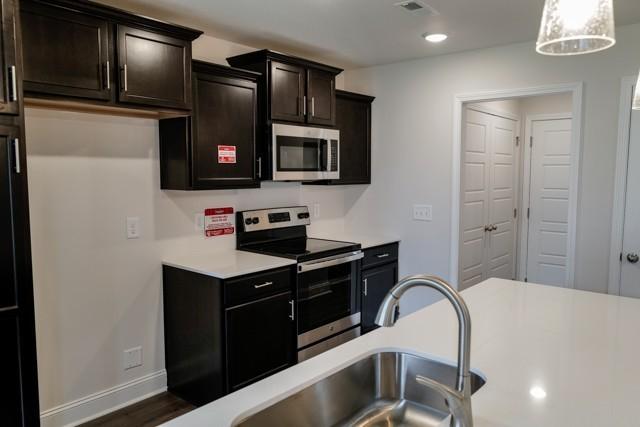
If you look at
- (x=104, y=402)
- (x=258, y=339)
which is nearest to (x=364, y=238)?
(x=258, y=339)

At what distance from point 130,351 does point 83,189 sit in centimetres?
106

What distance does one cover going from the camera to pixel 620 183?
10.3ft

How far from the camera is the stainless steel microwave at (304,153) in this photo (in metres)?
3.32

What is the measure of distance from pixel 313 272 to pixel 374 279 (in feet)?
2.79

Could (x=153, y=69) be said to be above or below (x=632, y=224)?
above

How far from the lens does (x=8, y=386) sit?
1864 mm

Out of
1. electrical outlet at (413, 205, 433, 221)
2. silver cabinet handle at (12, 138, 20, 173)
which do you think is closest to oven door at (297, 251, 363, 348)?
electrical outlet at (413, 205, 433, 221)

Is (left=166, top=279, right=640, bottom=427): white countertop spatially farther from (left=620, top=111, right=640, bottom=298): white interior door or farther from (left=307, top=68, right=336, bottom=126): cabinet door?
(left=307, top=68, right=336, bottom=126): cabinet door

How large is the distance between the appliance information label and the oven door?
2.27ft

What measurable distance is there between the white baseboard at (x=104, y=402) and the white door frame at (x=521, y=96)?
2.44 metres

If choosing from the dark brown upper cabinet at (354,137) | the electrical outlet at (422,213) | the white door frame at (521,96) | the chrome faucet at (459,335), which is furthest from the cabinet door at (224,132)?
the chrome faucet at (459,335)

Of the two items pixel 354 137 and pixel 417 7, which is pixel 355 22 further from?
pixel 354 137

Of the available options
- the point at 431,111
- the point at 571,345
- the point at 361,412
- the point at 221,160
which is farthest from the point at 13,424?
the point at 431,111

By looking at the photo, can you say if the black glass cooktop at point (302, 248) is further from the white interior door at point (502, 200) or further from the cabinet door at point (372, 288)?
the white interior door at point (502, 200)
